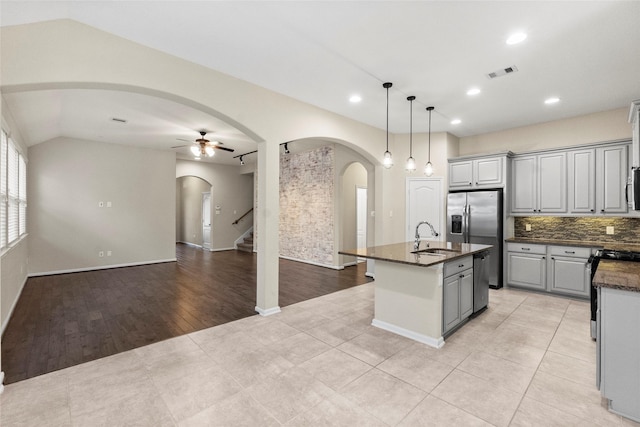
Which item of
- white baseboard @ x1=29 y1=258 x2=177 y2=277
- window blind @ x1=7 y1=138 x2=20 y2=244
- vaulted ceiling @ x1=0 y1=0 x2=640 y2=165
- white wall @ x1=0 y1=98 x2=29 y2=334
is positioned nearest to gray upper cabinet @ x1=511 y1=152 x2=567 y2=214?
vaulted ceiling @ x1=0 y1=0 x2=640 y2=165

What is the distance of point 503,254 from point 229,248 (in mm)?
8476

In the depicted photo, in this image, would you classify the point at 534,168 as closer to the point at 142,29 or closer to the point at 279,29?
the point at 279,29

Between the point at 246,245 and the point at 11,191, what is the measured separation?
642 cm

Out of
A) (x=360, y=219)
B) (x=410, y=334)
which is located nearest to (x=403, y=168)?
(x=360, y=219)

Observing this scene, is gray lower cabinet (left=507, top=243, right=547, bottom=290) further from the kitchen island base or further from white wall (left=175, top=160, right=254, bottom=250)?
white wall (left=175, top=160, right=254, bottom=250)

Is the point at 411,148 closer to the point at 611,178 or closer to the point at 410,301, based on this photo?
the point at 611,178

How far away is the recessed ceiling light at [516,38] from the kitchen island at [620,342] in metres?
2.22

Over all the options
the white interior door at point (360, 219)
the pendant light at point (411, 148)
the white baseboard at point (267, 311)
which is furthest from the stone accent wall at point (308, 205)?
the white baseboard at point (267, 311)

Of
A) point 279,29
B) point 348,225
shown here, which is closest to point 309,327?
point 279,29

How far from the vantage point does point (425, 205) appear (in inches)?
237

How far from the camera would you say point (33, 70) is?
Result: 232cm

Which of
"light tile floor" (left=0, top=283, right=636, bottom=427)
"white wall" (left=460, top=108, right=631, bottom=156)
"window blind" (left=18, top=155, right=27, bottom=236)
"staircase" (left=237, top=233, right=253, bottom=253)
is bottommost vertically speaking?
"light tile floor" (left=0, top=283, right=636, bottom=427)

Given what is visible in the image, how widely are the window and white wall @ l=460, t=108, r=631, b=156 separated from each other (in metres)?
7.52

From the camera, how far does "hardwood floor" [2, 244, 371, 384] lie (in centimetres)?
303
